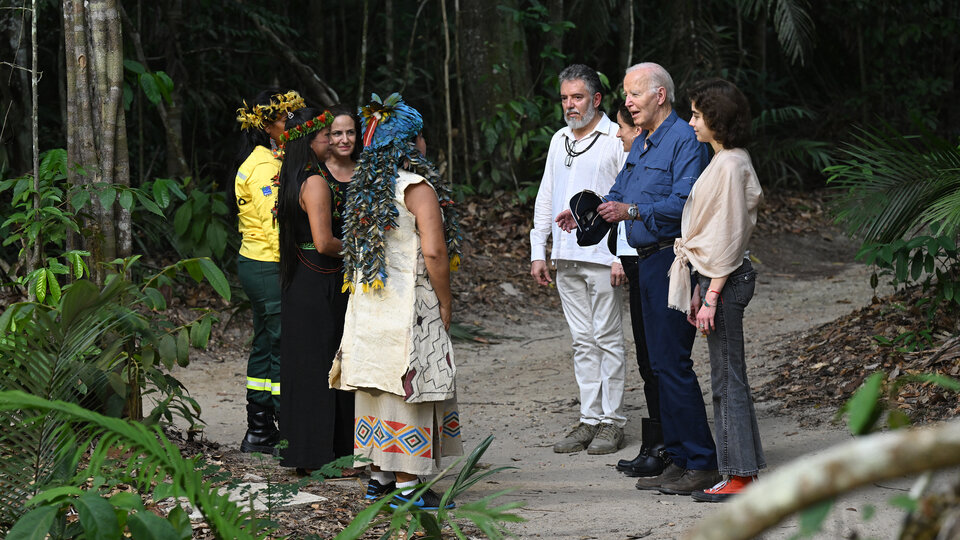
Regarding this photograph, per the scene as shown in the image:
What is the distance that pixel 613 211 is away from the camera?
14.8 feet

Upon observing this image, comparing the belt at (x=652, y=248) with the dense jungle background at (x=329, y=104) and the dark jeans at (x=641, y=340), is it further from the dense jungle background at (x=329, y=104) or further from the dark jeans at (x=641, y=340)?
the dense jungle background at (x=329, y=104)

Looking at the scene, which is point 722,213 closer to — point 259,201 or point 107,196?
point 259,201

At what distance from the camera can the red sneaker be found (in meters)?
4.30

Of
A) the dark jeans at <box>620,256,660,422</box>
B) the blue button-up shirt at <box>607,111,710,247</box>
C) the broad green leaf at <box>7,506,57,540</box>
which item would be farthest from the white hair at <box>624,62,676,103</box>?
the broad green leaf at <box>7,506,57,540</box>

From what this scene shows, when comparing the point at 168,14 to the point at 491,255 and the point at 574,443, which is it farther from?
the point at 574,443

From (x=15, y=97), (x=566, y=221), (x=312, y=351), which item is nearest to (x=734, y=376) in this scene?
(x=566, y=221)

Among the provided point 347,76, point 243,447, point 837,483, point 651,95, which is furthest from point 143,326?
point 347,76

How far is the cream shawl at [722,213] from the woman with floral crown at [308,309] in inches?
67.1

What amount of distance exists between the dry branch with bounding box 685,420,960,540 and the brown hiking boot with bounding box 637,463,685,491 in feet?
12.0

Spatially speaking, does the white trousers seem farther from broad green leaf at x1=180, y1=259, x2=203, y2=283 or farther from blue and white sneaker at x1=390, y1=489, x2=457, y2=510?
broad green leaf at x1=180, y1=259, x2=203, y2=283

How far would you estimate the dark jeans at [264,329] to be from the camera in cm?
534

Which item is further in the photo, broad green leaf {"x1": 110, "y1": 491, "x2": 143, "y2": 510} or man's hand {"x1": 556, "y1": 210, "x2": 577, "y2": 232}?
man's hand {"x1": 556, "y1": 210, "x2": 577, "y2": 232}

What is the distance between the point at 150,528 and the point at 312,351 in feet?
7.28

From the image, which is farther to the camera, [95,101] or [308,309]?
[308,309]
